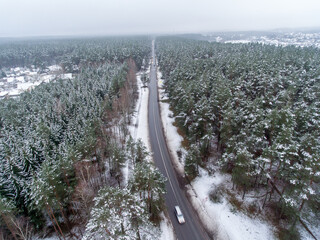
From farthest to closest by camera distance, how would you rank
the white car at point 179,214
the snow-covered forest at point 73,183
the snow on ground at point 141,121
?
the snow on ground at point 141,121
the white car at point 179,214
the snow-covered forest at point 73,183

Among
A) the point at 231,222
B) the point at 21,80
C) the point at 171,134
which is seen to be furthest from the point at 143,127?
the point at 21,80

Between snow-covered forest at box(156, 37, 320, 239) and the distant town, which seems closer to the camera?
snow-covered forest at box(156, 37, 320, 239)

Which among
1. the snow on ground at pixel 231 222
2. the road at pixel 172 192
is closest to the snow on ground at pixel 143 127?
the road at pixel 172 192

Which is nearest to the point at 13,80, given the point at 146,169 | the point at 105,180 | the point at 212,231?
the point at 105,180

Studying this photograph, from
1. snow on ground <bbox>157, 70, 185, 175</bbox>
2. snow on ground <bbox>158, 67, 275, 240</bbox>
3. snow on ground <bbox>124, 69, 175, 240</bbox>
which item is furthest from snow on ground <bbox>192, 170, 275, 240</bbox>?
snow on ground <bbox>157, 70, 185, 175</bbox>

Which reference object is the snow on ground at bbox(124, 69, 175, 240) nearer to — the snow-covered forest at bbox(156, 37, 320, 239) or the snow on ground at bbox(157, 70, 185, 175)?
the snow on ground at bbox(157, 70, 185, 175)

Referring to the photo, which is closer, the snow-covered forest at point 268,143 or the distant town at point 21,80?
the snow-covered forest at point 268,143

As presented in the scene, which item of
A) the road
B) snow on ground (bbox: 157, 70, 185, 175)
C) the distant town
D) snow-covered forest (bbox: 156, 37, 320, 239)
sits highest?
snow-covered forest (bbox: 156, 37, 320, 239)

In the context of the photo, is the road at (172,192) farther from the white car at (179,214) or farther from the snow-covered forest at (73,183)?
the snow-covered forest at (73,183)

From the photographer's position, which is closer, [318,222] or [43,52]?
[318,222]

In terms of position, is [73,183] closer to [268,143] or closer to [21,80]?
[268,143]

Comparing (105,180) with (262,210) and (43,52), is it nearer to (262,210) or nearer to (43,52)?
(262,210)
